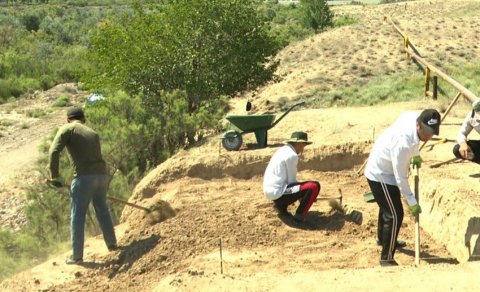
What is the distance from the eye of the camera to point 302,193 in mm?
7109

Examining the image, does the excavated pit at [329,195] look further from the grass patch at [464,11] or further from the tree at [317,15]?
the grass patch at [464,11]

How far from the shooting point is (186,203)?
8188 mm

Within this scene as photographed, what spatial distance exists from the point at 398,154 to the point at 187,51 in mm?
11374

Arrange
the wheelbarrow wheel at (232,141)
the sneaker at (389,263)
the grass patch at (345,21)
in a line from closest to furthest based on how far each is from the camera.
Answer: the sneaker at (389,263) < the wheelbarrow wheel at (232,141) < the grass patch at (345,21)

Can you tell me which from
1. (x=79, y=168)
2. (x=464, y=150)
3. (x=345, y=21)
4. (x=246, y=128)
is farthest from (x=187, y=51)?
(x=345, y=21)

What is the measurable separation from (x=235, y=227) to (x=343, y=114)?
6.29m

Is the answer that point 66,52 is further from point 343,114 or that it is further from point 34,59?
point 343,114

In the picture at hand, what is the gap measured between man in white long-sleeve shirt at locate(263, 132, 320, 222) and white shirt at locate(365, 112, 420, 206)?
3.81 feet

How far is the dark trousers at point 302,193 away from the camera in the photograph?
7082 millimetres

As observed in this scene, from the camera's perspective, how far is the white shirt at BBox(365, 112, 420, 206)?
5.63 meters

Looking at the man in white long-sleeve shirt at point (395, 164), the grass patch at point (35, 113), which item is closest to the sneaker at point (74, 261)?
the man in white long-sleeve shirt at point (395, 164)

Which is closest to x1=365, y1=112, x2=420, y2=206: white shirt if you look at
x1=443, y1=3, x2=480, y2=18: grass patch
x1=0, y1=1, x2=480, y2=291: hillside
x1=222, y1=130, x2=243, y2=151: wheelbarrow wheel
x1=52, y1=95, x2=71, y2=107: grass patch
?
x1=0, y1=1, x2=480, y2=291: hillside

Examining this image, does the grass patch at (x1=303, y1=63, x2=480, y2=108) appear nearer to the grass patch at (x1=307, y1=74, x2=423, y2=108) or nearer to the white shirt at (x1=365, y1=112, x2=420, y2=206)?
the grass patch at (x1=307, y1=74, x2=423, y2=108)

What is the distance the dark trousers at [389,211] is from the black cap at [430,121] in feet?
2.49
